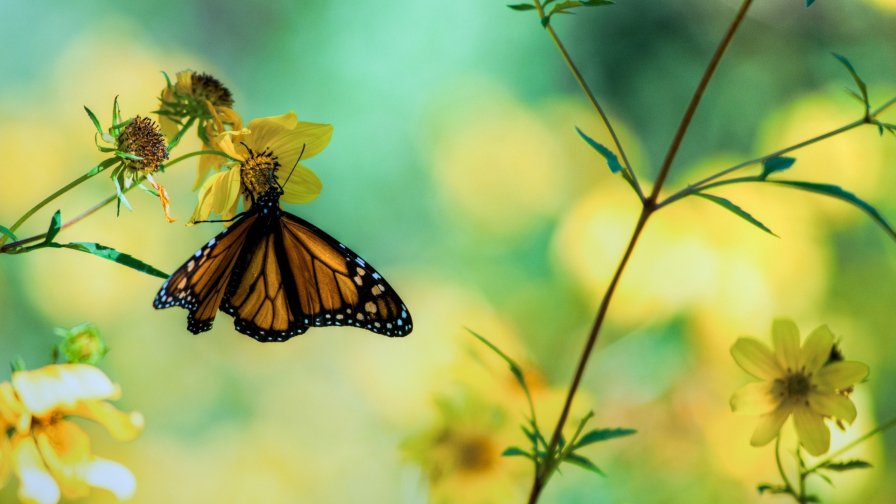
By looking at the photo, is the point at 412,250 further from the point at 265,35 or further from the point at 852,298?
the point at 852,298

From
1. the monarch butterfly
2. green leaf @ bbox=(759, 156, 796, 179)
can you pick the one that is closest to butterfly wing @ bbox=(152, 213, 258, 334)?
the monarch butterfly

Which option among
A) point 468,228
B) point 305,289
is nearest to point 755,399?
point 305,289

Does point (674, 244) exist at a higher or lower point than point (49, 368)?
higher

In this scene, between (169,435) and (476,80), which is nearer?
(169,435)

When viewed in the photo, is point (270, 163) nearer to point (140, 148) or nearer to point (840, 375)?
point (140, 148)

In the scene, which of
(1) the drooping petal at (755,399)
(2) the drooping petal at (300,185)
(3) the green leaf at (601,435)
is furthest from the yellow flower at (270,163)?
(1) the drooping petal at (755,399)

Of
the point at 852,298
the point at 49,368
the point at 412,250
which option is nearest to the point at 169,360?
the point at 412,250

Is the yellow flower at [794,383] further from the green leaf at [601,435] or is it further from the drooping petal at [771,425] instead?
the green leaf at [601,435]
